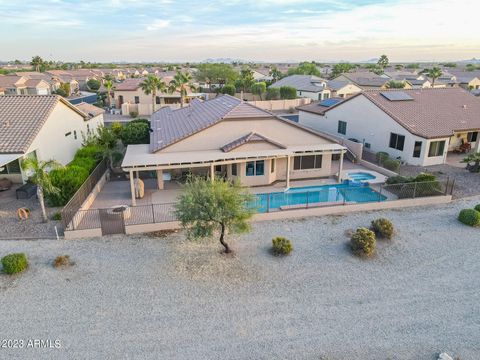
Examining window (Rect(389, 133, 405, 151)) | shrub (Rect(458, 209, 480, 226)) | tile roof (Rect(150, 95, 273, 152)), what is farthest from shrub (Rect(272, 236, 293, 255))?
window (Rect(389, 133, 405, 151))

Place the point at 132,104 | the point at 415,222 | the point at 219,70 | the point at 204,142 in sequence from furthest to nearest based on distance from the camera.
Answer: the point at 219,70 < the point at 132,104 < the point at 204,142 < the point at 415,222

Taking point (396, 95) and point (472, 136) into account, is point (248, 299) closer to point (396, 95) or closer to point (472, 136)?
point (396, 95)

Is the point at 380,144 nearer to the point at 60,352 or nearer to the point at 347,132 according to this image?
the point at 347,132

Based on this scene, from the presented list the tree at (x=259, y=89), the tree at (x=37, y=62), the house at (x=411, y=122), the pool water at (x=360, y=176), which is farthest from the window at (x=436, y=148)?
the tree at (x=37, y=62)

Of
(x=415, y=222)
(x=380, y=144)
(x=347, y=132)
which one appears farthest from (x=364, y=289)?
(x=347, y=132)

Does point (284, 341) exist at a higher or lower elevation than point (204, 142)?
lower

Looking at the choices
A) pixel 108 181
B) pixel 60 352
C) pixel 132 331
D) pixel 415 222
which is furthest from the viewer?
pixel 108 181

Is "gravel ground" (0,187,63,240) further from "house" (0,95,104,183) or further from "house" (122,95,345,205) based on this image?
"house" (122,95,345,205)
